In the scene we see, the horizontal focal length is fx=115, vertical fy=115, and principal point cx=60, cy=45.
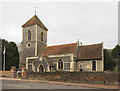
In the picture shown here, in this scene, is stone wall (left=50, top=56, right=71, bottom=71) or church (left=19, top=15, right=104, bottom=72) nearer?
church (left=19, top=15, right=104, bottom=72)

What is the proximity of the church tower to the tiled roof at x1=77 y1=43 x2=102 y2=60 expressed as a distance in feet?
38.2

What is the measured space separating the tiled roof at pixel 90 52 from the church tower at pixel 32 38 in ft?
38.2

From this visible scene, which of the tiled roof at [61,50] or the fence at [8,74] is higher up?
the tiled roof at [61,50]

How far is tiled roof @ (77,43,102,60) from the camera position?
962 inches

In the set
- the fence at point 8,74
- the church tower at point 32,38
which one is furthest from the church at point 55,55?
the fence at point 8,74

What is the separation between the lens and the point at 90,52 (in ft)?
84.8

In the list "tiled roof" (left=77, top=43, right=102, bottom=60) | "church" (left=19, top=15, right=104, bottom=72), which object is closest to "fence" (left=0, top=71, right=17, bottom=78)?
"church" (left=19, top=15, right=104, bottom=72)

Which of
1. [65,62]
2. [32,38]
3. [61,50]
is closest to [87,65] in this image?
[65,62]

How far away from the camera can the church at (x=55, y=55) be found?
80.2 feet

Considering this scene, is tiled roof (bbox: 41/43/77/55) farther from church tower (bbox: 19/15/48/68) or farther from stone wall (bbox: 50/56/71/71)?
church tower (bbox: 19/15/48/68)

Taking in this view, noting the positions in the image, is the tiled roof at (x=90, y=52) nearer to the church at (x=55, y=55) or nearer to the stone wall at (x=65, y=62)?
the church at (x=55, y=55)

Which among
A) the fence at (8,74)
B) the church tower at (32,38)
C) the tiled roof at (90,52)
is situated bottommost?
the fence at (8,74)

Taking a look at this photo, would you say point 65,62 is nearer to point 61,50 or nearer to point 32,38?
point 61,50

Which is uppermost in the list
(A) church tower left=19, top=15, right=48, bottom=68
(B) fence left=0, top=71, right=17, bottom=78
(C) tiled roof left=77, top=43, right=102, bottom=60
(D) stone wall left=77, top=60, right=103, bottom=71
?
(A) church tower left=19, top=15, right=48, bottom=68
